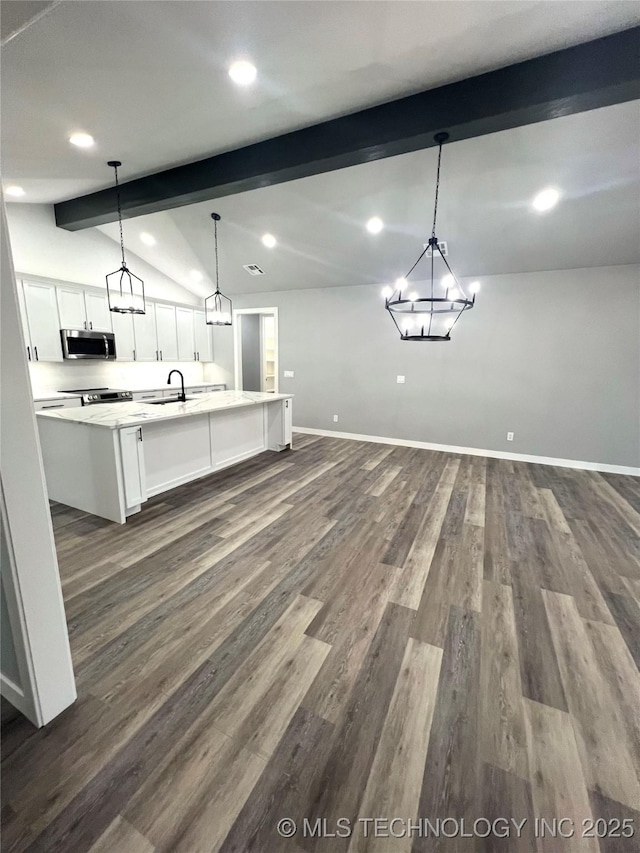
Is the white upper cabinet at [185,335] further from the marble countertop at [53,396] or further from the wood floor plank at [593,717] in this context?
the wood floor plank at [593,717]

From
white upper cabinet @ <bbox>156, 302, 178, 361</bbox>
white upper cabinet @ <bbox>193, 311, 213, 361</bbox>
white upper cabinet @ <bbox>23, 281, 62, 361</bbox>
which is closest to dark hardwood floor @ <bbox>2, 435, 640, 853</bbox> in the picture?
white upper cabinet @ <bbox>23, 281, 62, 361</bbox>

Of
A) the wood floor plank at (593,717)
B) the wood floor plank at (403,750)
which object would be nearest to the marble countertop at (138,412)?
the wood floor plank at (403,750)

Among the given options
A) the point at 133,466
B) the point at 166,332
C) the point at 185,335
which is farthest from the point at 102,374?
the point at 133,466

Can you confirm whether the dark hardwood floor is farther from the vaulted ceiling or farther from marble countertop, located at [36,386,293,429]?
the vaulted ceiling

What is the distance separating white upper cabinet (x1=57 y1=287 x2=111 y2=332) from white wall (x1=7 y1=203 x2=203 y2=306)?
37 cm

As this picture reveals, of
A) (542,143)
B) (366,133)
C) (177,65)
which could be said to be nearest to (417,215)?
(542,143)

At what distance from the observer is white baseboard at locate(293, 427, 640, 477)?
183 inches

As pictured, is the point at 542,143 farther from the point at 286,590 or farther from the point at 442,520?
the point at 286,590

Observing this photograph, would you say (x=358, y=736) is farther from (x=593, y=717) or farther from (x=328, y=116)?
(x=328, y=116)

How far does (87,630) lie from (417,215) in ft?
15.7

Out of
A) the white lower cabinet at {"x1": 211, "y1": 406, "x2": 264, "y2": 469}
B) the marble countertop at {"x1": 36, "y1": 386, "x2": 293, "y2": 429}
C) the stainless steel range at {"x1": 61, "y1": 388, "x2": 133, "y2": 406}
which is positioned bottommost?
the white lower cabinet at {"x1": 211, "y1": 406, "x2": 264, "y2": 469}

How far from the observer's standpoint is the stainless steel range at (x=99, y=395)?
500 cm

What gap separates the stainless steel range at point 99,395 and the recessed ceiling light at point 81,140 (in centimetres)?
312

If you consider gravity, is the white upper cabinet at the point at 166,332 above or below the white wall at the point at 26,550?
above
